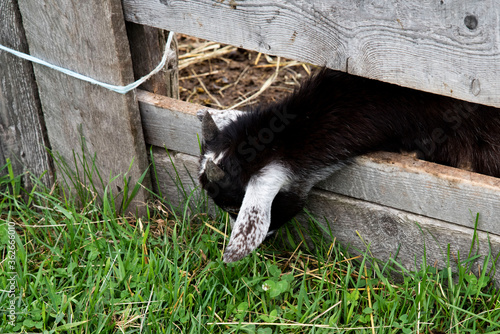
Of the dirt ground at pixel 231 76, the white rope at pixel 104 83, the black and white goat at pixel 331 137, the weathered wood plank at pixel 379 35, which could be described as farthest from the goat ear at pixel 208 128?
the dirt ground at pixel 231 76

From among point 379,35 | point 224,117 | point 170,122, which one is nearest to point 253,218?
point 224,117

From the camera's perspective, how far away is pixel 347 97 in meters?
2.88

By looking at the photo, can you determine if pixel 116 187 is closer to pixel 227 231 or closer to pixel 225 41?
pixel 227 231

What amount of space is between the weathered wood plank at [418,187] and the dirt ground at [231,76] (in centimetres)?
124

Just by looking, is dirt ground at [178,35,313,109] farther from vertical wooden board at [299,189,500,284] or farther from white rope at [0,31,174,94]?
vertical wooden board at [299,189,500,284]

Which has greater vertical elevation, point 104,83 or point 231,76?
→ point 104,83

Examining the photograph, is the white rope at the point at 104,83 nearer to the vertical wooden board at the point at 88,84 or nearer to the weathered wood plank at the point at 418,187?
the vertical wooden board at the point at 88,84

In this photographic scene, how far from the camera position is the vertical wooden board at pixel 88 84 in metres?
2.97

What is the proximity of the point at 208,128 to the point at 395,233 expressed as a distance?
1.04 meters

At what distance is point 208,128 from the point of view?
2854mm

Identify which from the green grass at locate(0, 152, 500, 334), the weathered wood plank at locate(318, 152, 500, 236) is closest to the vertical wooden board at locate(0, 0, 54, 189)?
the green grass at locate(0, 152, 500, 334)

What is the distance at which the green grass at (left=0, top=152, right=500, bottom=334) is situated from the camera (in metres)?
2.62

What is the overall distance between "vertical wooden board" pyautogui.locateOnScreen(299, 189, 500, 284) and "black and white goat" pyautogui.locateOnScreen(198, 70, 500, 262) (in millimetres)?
211

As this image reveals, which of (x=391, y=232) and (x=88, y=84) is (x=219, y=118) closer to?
(x=88, y=84)
